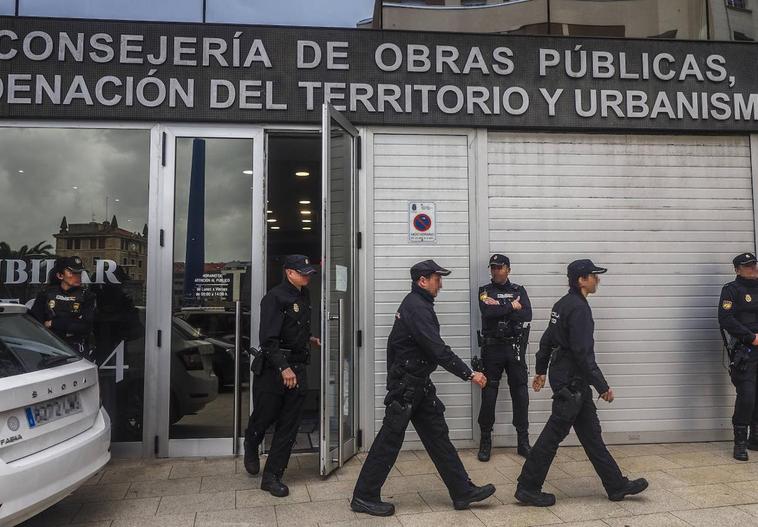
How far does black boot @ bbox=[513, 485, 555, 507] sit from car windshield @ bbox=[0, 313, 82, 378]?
3268 millimetres

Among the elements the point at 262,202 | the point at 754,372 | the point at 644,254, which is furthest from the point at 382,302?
the point at 754,372

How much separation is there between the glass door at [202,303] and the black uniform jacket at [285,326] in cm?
109

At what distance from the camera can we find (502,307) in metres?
5.52

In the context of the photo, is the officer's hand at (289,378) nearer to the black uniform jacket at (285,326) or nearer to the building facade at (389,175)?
the black uniform jacket at (285,326)

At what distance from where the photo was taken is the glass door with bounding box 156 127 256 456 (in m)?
5.62

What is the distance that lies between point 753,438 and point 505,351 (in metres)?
2.64

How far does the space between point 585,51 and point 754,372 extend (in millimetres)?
3586

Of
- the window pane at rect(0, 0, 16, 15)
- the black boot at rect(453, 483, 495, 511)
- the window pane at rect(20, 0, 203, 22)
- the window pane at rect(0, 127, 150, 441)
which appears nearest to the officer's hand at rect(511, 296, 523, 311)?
the black boot at rect(453, 483, 495, 511)

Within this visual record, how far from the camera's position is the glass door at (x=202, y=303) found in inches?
221

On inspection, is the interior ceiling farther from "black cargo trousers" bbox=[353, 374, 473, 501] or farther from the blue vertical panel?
"black cargo trousers" bbox=[353, 374, 473, 501]

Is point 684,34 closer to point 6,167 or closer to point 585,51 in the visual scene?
point 585,51

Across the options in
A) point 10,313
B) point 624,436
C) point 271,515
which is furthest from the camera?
point 624,436

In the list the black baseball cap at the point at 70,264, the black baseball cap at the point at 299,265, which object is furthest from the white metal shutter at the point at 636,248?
the black baseball cap at the point at 70,264

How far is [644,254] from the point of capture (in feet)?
20.3
